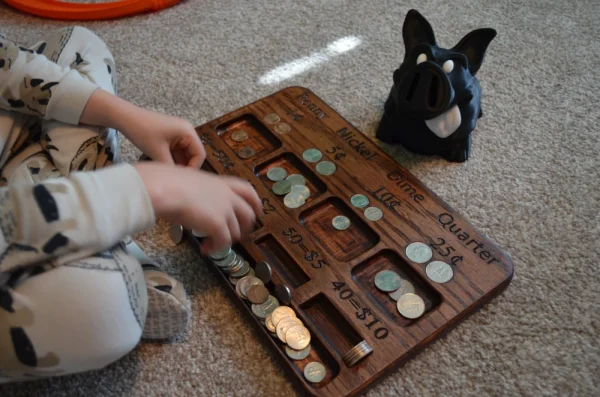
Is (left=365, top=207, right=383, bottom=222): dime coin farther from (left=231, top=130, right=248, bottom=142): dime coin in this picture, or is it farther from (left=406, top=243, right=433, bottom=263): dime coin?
(left=231, top=130, right=248, bottom=142): dime coin

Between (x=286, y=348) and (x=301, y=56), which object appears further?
(x=301, y=56)

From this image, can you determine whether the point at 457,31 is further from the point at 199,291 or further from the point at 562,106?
the point at 199,291

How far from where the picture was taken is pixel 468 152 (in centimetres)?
89

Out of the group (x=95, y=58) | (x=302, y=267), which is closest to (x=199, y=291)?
(x=302, y=267)

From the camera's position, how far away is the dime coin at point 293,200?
0.80 metres

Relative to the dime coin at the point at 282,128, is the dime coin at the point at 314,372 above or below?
below

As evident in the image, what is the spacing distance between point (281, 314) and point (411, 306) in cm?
16

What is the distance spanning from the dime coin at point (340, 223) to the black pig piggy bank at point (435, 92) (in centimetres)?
19

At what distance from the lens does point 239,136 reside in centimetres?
90

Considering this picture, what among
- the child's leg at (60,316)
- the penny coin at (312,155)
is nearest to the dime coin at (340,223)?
the penny coin at (312,155)

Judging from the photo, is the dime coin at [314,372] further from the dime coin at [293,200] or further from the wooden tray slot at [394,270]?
the dime coin at [293,200]

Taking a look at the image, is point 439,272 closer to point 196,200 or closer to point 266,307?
point 266,307

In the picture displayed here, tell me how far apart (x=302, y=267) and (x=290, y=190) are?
0.46 ft

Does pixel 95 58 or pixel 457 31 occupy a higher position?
pixel 95 58
